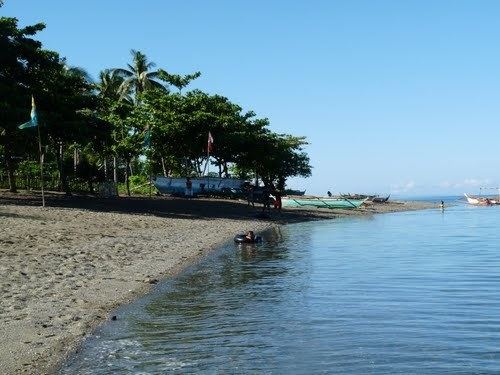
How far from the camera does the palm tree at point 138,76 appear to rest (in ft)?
215

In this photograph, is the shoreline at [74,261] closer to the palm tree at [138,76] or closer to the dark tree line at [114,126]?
the dark tree line at [114,126]

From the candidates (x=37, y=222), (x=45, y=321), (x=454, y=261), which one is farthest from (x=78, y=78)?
(x=45, y=321)

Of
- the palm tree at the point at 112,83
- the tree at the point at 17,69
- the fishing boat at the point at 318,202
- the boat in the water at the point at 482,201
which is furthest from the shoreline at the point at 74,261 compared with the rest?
the boat in the water at the point at 482,201

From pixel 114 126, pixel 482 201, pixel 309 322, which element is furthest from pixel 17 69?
pixel 482 201

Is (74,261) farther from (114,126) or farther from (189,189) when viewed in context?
(189,189)

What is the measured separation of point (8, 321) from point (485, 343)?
7.56 m

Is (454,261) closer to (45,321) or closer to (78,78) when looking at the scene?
(45,321)

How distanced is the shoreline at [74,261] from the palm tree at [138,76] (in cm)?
3276

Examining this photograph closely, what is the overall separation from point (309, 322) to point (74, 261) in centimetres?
771

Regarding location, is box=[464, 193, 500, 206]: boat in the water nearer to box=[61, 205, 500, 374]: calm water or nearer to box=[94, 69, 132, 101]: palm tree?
box=[94, 69, 132, 101]: palm tree

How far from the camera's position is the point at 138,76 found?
218 ft

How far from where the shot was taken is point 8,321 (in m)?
9.47

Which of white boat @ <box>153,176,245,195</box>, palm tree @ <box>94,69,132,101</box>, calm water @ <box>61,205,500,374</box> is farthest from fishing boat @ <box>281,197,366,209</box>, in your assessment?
calm water @ <box>61,205,500,374</box>

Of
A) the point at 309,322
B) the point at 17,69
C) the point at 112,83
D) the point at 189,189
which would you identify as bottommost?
the point at 309,322
